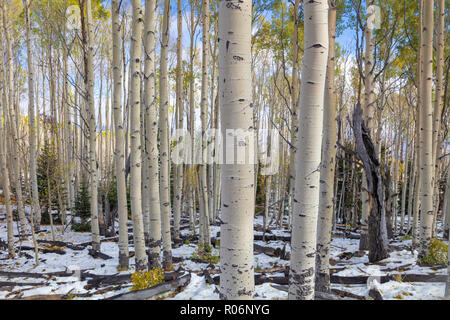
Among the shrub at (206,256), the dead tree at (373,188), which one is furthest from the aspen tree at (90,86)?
the dead tree at (373,188)

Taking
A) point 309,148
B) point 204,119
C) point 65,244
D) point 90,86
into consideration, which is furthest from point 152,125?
point 65,244

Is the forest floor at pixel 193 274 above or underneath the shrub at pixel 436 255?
underneath

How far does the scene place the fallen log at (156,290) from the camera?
311cm

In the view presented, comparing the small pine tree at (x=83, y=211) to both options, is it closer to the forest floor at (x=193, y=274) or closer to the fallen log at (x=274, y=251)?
the forest floor at (x=193, y=274)

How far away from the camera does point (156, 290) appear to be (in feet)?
11.4

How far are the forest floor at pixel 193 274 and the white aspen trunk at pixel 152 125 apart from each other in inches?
22.4

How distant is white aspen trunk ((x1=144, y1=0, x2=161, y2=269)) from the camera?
4180 millimetres

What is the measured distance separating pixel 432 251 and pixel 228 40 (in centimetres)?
515

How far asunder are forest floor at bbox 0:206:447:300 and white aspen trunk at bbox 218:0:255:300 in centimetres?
203

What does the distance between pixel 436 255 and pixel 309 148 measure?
427 cm

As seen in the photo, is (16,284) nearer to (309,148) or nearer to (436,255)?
(309,148)

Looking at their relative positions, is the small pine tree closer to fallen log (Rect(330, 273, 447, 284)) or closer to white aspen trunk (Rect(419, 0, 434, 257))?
fallen log (Rect(330, 273, 447, 284))

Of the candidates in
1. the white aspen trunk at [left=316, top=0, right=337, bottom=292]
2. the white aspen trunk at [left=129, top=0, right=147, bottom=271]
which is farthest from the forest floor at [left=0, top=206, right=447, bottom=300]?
the white aspen trunk at [left=129, top=0, right=147, bottom=271]
